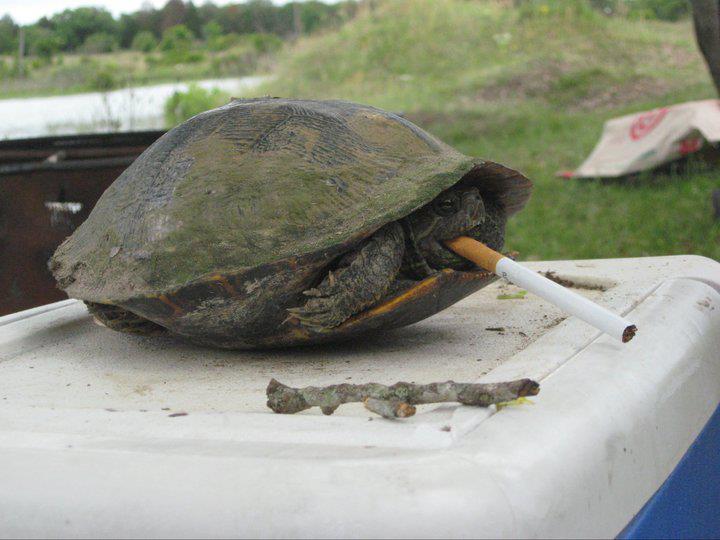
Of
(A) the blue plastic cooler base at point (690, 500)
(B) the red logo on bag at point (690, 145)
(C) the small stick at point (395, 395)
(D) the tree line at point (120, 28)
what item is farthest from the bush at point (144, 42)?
(B) the red logo on bag at point (690, 145)

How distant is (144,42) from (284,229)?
206cm

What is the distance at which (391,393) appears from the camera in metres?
1.12

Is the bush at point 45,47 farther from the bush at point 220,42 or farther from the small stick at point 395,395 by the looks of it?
the small stick at point 395,395

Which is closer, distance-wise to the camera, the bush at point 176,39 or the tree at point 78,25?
the tree at point 78,25

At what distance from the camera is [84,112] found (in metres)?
3.97

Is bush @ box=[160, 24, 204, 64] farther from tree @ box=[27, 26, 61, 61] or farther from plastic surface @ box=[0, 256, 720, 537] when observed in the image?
plastic surface @ box=[0, 256, 720, 537]

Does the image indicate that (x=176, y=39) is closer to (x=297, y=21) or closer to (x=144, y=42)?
(x=144, y=42)

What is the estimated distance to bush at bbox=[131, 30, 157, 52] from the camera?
3.14 meters

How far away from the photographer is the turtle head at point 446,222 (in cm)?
154

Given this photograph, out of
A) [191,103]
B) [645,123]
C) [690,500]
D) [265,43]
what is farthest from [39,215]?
[265,43]

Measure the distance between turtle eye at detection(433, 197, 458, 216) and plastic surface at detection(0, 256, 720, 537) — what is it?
25cm

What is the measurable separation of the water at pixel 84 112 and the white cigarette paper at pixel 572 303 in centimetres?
243

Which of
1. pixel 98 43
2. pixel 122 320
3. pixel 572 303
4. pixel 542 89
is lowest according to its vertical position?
pixel 542 89

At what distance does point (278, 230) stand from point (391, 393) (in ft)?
1.30
